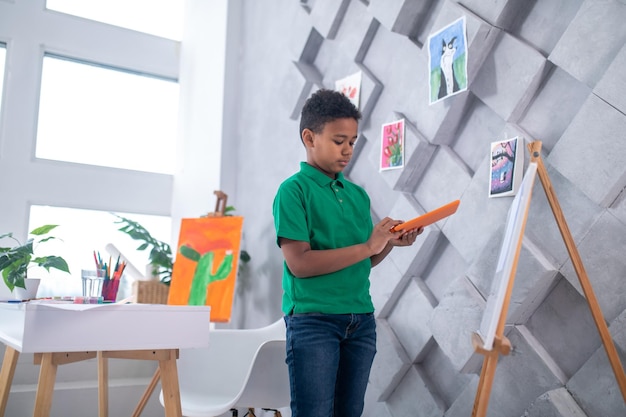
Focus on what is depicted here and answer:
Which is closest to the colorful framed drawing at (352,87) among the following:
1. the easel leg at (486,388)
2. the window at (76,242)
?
the easel leg at (486,388)

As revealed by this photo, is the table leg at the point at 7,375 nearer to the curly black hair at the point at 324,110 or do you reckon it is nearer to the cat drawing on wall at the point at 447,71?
the curly black hair at the point at 324,110

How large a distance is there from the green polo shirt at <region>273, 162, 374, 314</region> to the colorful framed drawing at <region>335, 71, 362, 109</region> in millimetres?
789

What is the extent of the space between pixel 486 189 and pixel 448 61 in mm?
421

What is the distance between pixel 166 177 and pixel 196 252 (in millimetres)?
901

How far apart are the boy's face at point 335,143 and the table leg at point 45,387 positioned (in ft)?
2.65

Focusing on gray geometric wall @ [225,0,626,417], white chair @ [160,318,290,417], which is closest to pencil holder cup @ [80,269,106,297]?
white chair @ [160,318,290,417]

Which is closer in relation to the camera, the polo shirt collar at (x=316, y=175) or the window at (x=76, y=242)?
the polo shirt collar at (x=316, y=175)

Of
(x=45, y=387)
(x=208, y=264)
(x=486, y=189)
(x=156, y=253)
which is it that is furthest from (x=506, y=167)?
(x=156, y=253)

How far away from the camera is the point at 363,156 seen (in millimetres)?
2146

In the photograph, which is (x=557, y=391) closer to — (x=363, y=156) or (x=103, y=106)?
(x=363, y=156)

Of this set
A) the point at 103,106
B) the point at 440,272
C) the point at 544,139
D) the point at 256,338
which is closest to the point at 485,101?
the point at 544,139

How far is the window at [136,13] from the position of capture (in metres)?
3.34

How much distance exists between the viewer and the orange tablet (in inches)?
46.3

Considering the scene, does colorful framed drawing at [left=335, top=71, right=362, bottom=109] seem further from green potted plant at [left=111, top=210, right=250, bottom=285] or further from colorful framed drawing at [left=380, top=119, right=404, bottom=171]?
green potted plant at [left=111, top=210, right=250, bottom=285]
